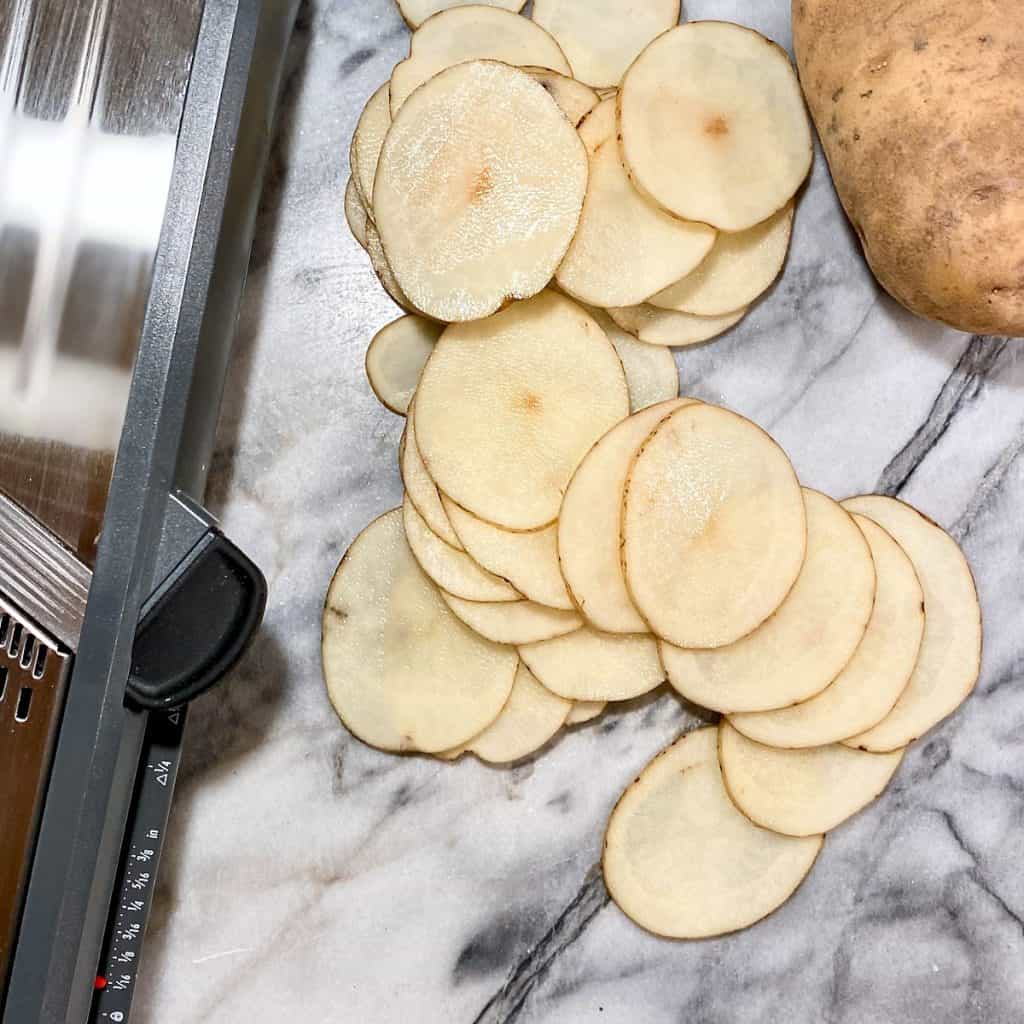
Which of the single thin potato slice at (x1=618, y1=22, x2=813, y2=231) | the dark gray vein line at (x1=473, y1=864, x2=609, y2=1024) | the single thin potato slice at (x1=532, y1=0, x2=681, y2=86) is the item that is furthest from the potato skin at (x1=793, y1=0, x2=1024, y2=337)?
the dark gray vein line at (x1=473, y1=864, x2=609, y2=1024)

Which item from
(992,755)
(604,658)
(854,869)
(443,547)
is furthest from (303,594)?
(992,755)

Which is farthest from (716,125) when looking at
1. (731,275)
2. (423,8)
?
(423,8)

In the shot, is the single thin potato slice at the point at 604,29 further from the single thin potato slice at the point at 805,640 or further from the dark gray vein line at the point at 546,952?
the dark gray vein line at the point at 546,952

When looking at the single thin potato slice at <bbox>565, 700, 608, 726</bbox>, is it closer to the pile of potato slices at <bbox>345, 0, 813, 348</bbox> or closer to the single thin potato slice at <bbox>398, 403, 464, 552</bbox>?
the single thin potato slice at <bbox>398, 403, 464, 552</bbox>

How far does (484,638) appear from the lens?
114cm

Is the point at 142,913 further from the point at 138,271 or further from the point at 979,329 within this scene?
the point at 979,329

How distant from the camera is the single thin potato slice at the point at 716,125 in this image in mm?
1092

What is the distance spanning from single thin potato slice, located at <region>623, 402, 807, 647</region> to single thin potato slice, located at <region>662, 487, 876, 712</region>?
3 cm

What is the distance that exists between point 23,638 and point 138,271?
282 millimetres

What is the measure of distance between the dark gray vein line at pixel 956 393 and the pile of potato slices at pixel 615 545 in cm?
10

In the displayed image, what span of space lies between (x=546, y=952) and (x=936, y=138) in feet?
2.96

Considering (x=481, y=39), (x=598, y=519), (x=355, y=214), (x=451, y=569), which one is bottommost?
(x=451, y=569)

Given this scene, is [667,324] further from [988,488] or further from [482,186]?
[988,488]

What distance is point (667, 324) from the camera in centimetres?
117
